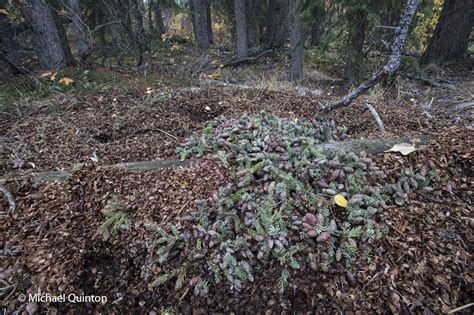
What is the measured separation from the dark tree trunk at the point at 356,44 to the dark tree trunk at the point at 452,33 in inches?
108

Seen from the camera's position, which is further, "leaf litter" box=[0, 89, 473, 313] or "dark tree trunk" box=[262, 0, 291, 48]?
"dark tree trunk" box=[262, 0, 291, 48]

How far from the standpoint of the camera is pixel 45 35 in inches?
209

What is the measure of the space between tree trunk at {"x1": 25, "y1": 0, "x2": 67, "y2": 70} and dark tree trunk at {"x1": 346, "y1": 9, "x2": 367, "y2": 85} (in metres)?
6.14

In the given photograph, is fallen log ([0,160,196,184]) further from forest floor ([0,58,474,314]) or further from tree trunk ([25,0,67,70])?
tree trunk ([25,0,67,70])

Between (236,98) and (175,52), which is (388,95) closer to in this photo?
(236,98)

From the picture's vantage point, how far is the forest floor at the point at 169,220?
1.55 metres

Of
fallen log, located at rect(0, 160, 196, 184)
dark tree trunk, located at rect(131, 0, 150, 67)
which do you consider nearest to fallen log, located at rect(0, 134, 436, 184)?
fallen log, located at rect(0, 160, 196, 184)

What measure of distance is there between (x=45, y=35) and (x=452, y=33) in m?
9.63

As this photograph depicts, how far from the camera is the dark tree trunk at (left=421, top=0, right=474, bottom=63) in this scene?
20.7 feet

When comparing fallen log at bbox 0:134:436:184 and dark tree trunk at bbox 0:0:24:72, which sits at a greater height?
dark tree trunk at bbox 0:0:24:72

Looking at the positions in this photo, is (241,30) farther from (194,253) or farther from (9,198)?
(194,253)

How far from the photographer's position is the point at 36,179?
2.20 meters

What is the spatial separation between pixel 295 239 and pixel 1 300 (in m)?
1.86

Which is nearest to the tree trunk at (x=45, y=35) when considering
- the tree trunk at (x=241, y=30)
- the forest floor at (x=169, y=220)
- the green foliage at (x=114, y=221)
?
the forest floor at (x=169, y=220)
